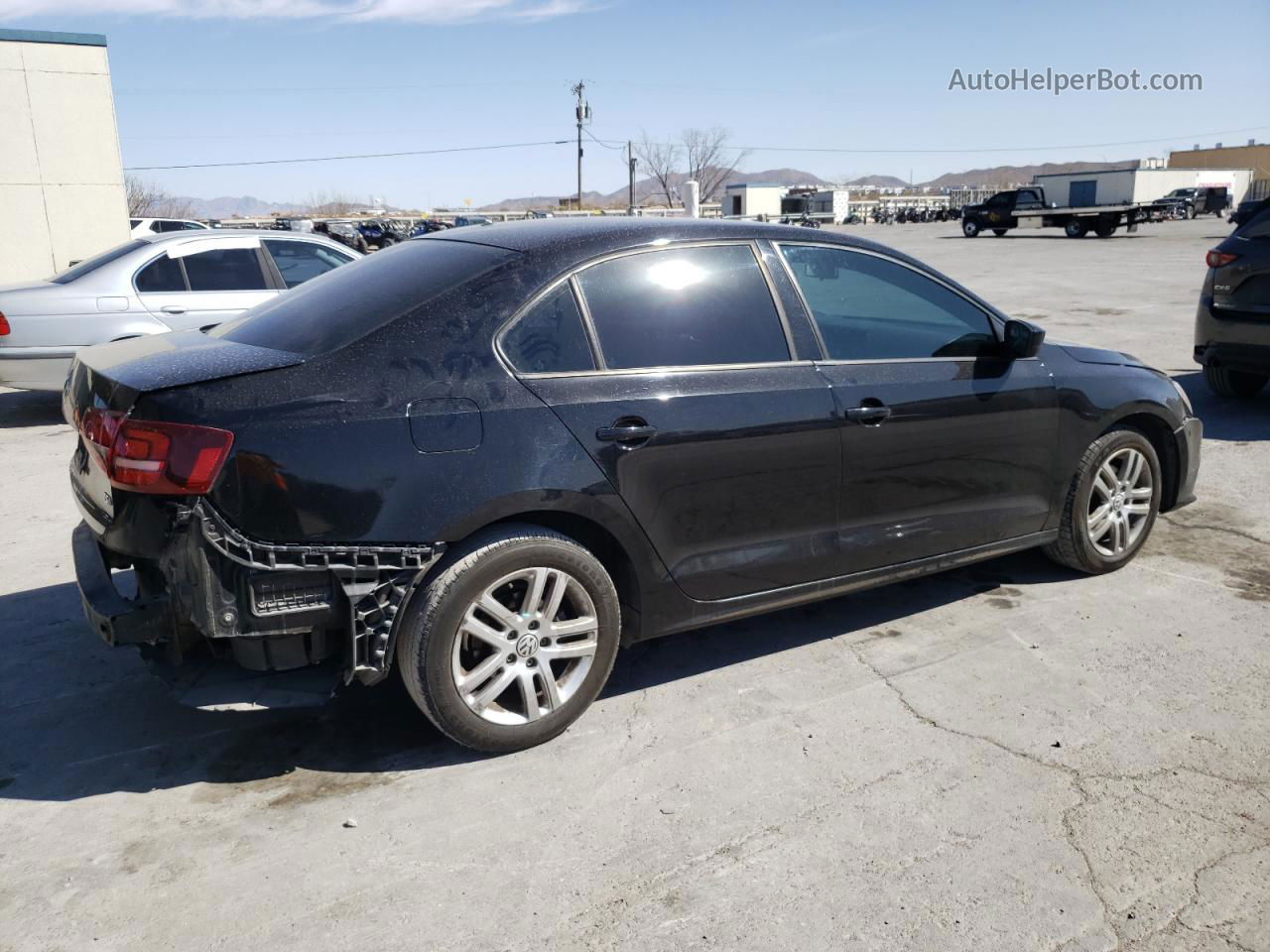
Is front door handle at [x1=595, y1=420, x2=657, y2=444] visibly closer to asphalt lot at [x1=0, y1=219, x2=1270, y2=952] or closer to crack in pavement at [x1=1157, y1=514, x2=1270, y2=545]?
asphalt lot at [x1=0, y1=219, x2=1270, y2=952]

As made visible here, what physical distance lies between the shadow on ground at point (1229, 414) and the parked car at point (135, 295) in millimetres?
7943

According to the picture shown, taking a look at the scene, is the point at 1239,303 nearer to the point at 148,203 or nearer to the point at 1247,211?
the point at 1247,211

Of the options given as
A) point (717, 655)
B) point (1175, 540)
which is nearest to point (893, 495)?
point (717, 655)

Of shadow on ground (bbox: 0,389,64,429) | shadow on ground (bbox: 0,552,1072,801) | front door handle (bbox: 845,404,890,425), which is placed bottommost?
shadow on ground (bbox: 0,389,64,429)

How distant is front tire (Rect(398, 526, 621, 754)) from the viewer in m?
3.26

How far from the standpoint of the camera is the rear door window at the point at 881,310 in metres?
4.15

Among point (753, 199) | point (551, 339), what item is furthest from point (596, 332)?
point (753, 199)

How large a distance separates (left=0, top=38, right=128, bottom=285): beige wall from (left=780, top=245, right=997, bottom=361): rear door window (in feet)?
59.6

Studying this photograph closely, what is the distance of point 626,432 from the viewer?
352cm

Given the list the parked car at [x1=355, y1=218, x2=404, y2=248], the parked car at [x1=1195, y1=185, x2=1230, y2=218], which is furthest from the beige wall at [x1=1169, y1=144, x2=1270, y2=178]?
the parked car at [x1=355, y1=218, x2=404, y2=248]

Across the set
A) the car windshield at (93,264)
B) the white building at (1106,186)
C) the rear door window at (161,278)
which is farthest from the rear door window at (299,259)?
the white building at (1106,186)

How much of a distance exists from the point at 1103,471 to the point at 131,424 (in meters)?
4.17

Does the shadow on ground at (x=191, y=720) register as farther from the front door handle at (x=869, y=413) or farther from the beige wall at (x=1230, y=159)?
the beige wall at (x=1230, y=159)

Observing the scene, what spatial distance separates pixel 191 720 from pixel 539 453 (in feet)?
5.45
